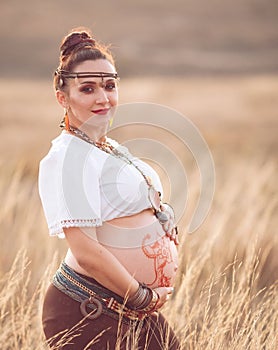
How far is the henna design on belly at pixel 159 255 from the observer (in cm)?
272

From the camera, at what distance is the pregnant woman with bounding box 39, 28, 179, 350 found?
2.52 meters

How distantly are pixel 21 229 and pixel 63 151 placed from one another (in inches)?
134

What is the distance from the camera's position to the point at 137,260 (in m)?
2.70

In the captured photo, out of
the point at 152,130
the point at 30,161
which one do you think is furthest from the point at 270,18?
→ the point at 30,161

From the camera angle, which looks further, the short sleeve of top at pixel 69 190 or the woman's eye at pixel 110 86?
the woman's eye at pixel 110 86

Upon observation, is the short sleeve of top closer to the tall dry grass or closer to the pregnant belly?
the pregnant belly

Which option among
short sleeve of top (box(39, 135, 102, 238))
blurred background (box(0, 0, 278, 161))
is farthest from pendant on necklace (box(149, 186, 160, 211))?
blurred background (box(0, 0, 278, 161))

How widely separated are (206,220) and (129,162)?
3.75 metres

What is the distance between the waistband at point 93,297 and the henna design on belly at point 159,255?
0.50ft

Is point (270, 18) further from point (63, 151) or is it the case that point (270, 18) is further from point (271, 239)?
point (63, 151)

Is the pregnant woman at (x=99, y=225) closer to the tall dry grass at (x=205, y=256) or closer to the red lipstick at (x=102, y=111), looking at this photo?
the red lipstick at (x=102, y=111)

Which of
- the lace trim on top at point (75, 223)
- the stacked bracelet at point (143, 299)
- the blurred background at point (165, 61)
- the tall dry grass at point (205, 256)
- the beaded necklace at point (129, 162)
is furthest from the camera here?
the blurred background at point (165, 61)

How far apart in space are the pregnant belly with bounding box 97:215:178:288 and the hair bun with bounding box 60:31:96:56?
0.69m

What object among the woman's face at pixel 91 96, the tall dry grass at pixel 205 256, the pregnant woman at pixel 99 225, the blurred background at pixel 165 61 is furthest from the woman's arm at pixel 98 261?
the blurred background at pixel 165 61
